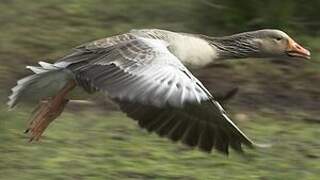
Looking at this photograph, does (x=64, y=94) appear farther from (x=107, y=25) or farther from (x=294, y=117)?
(x=107, y=25)

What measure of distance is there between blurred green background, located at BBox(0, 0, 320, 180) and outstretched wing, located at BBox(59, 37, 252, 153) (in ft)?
2.00

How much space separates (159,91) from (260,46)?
86.5 inches

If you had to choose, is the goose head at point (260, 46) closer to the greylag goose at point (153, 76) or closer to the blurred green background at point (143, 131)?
the greylag goose at point (153, 76)

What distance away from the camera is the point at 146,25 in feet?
33.9

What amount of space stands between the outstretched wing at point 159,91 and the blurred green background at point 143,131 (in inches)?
24.0

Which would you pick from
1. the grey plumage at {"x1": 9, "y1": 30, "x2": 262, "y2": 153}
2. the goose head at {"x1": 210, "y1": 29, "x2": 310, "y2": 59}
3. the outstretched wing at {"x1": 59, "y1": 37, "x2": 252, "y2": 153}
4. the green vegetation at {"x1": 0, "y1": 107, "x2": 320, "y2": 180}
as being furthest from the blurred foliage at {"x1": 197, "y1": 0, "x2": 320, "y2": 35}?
the outstretched wing at {"x1": 59, "y1": 37, "x2": 252, "y2": 153}

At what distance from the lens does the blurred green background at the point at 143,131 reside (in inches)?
272

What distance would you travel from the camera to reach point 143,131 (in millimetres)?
7625

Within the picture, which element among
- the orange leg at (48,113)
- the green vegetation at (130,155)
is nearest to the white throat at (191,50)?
the orange leg at (48,113)

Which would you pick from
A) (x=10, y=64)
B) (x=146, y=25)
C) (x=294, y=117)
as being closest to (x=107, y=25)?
(x=146, y=25)

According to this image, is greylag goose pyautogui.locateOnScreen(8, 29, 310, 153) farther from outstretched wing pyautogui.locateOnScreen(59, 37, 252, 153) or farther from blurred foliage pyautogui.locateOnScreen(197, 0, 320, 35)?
blurred foliage pyautogui.locateOnScreen(197, 0, 320, 35)

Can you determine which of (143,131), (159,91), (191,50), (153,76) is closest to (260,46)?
(191,50)

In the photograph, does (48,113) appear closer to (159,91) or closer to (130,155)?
(130,155)

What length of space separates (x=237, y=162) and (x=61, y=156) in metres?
1.32
